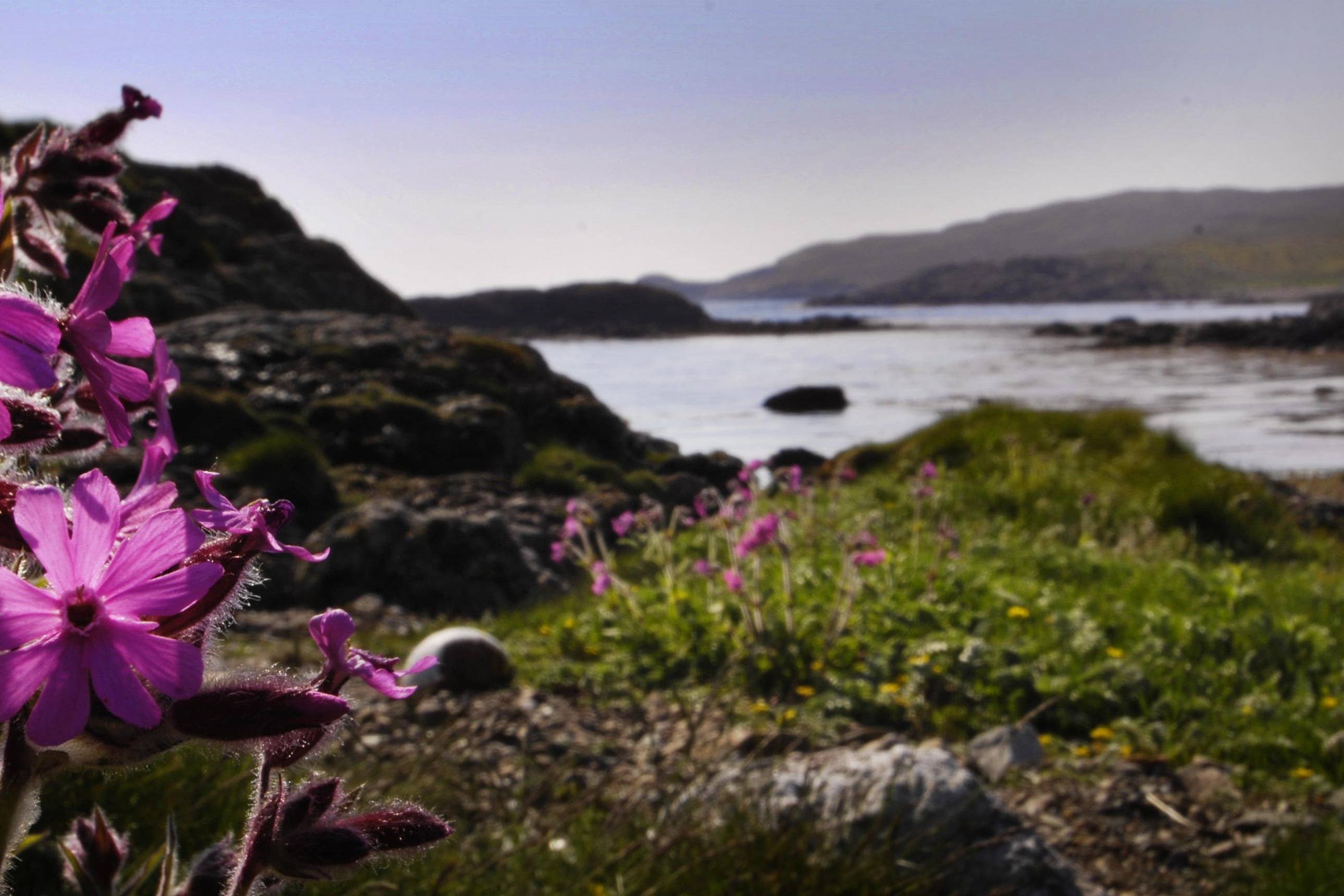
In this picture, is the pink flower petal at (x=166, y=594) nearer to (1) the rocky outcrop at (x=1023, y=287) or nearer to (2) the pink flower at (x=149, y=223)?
(2) the pink flower at (x=149, y=223)

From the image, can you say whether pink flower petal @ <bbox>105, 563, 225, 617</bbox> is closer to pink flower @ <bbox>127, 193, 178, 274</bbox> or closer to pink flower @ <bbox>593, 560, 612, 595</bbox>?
pink flower @ <bbox>127, 193, 178, 274</bbox>

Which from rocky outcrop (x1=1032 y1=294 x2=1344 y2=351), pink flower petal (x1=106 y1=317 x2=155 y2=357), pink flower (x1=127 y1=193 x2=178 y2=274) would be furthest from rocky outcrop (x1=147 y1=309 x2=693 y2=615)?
rocky outcrop (x1=1032 y1=294 x2=1344 y2=351)

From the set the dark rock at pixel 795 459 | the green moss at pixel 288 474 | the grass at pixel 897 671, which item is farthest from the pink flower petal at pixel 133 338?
the dark rock at pixel 795 459

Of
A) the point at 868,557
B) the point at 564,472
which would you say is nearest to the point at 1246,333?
the point at 564,472

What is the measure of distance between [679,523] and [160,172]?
43.2 feet

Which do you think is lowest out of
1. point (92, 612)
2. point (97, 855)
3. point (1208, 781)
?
point (1208, 781)

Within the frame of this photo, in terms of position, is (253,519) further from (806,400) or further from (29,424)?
(806,400)

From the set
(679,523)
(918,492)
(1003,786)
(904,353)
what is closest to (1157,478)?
(679,523)

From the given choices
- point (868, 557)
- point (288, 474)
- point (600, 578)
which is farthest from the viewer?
point (288, 474)

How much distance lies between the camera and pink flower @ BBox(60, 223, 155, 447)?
673mm

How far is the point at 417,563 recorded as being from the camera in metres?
6.79

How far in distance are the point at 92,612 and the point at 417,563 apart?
6.45 m

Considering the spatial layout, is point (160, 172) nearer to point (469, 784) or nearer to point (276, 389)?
point (276, 389)

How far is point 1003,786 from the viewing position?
11.5 ft
